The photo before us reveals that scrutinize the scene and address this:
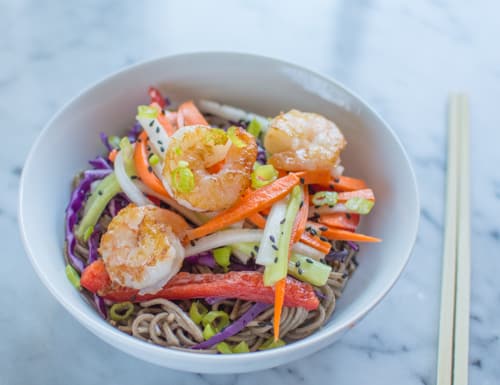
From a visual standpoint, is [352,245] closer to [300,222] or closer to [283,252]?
[300,222]

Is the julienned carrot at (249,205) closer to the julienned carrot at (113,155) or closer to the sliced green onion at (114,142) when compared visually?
the julienned carrot at (113,155)

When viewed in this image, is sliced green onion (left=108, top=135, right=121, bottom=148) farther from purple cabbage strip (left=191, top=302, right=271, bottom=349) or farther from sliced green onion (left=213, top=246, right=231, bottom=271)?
purple cabbage strip (left=191, top=302, right=271, bottom=349)

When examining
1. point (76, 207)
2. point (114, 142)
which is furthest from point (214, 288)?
point (114, 142)

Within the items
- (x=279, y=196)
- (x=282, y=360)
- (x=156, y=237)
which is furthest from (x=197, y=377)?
(x=279, y=196)

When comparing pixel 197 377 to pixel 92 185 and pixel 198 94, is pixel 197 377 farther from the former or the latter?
pixel 198 94

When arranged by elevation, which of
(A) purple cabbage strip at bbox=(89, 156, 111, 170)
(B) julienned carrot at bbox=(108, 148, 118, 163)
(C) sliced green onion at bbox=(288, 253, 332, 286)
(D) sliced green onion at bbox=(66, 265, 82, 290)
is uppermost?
(B) julienned carrot at bbox=(108, 148, 118, 163)

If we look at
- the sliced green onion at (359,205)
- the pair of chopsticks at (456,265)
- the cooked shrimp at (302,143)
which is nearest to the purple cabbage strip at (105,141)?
the cooked shrimp at (302,143)

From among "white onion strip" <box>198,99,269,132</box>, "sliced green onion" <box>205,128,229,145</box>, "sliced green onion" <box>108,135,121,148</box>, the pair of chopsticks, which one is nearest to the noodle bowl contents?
"sliced green onion" <box>205,128,229,145</box>
